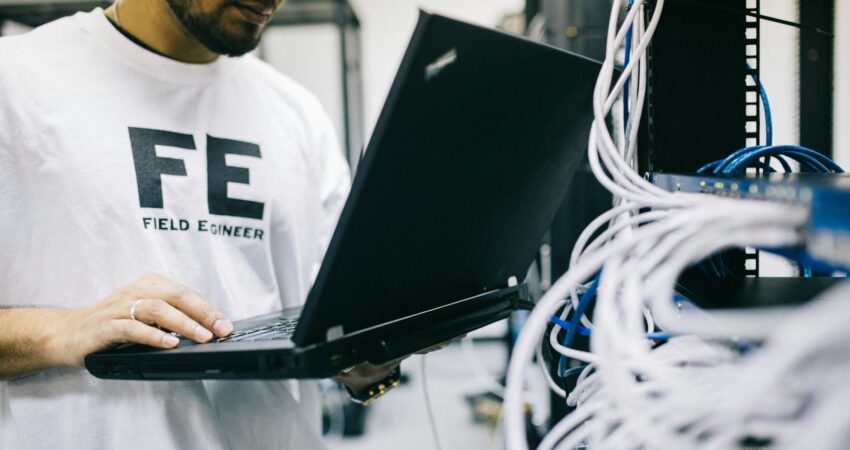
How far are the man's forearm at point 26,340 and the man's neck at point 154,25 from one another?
0.44 meters

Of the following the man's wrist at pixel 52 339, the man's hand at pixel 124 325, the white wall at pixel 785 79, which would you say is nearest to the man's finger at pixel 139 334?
the man's hand at pixel 124 325

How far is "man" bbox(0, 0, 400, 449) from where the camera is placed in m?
0.71

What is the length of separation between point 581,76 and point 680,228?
0.28 meters

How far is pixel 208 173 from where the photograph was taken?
0.89 meters

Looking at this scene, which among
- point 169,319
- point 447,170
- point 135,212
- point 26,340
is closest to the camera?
point 447,170

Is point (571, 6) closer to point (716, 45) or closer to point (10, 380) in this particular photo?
point (716, 45)

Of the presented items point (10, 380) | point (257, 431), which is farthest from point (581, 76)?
point (10, 380)

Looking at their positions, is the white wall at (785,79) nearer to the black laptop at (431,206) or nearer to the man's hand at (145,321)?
the black laptop at (431,206)

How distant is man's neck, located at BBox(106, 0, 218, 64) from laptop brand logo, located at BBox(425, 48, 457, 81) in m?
0.65

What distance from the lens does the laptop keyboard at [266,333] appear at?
566mm

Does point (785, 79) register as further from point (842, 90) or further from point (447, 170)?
point (447, 170)

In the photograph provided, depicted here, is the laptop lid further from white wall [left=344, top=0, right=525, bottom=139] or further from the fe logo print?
white wall [left=344, top=0, right=525, bottom=139]

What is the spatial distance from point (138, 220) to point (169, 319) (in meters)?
0.29

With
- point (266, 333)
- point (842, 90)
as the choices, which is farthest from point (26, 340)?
point (842, 90)
